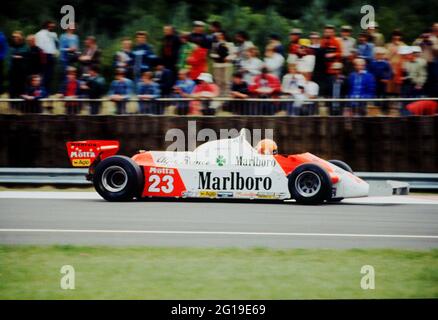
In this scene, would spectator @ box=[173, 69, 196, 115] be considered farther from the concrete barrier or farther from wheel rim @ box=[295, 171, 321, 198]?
wheel rim @ box=[295, 171, 321, 198]

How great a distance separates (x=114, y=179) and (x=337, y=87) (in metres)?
4.23

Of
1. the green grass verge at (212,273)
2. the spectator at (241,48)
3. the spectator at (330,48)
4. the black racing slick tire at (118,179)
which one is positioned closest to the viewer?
the green grass verge at (212,273)

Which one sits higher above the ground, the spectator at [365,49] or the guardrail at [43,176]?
the spectator at [365,49]

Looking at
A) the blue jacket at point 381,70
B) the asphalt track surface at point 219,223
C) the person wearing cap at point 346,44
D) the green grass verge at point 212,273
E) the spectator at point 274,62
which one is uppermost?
the person wearing cap at point 346,44

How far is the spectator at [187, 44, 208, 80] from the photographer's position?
14.6m

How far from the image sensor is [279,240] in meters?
9.50

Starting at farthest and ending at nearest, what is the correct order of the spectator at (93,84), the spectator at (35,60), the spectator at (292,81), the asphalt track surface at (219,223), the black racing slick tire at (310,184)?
the spectator at (35,60) → the spectator at (93,84) → the spectator at (292,81) → the black racing slick tire at (310,184) → the asphalt track surface at (219,223)

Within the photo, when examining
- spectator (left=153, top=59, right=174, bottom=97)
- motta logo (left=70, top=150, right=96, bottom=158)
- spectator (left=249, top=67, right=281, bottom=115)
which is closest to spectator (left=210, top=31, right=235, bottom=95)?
spectator (left=249, top=67, right=281, bottom=115)

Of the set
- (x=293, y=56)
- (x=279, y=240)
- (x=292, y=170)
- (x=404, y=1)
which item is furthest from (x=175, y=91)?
(x=404, y=1)

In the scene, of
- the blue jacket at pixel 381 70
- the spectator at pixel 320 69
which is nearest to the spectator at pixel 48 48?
the spectator at pixel 320 69

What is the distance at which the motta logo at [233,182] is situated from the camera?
11.9 metres

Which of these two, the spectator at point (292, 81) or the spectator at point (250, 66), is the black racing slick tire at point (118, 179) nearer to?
the spectator at point (250, 66)

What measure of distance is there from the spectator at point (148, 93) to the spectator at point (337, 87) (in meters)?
2.92
